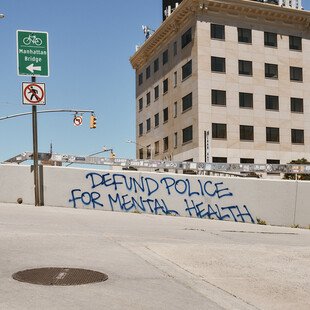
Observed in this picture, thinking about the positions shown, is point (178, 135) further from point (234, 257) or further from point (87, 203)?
point (234, 257)

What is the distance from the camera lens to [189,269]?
750 centimetres

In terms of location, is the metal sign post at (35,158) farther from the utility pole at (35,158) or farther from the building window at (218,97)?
the building window at (218,97)

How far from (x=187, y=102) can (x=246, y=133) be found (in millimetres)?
6676

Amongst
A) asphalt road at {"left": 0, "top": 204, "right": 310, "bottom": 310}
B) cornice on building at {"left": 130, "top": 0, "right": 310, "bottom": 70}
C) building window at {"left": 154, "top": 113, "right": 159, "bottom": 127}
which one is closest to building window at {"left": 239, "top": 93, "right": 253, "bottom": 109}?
cornice on building at {"left": 130, "top": 0, "right": 310, "bottom": 70}

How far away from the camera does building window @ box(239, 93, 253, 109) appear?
1972 inches

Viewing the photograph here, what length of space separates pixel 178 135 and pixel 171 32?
11763 mm

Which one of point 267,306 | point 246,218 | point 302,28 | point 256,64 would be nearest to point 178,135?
point 256,64

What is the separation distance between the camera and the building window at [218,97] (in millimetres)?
49062

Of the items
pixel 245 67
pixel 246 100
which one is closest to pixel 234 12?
pixel 245 67

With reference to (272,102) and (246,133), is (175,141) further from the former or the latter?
(272,102)

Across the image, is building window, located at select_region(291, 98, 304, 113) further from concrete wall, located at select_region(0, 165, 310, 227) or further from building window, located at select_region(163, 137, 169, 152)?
concrete wall, located at select_region(0, 165, 310, 227)

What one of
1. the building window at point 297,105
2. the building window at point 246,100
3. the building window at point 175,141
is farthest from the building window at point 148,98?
the building window at point 297,105

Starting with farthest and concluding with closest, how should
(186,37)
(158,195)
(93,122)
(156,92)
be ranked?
(156,92) → (186,37) → (93,122) → (158,195)

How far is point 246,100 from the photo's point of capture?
165ft
